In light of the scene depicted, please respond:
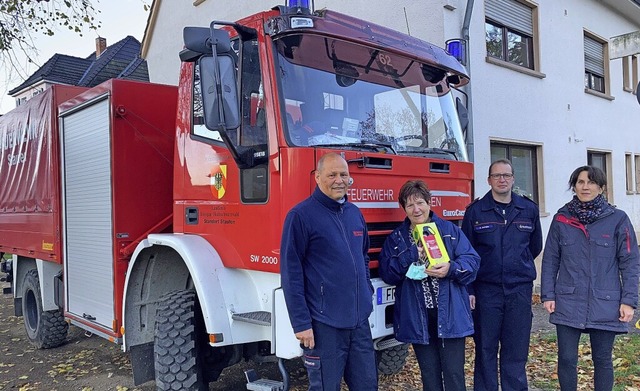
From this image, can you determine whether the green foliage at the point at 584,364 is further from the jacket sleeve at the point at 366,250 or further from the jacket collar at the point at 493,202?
the jacket sleeve at the point at 366,250

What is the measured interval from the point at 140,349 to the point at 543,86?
8938 millimetres

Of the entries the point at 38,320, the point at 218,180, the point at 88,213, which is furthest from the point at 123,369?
the point at 218,180

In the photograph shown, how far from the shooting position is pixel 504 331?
3.77 meters

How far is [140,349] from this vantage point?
4.25 metres

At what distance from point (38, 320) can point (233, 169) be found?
4237 mm

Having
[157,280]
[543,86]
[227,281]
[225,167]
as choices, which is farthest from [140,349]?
[543,86]

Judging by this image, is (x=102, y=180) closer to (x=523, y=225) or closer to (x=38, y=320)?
(x=38, y=320)

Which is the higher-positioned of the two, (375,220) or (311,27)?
(311,27)

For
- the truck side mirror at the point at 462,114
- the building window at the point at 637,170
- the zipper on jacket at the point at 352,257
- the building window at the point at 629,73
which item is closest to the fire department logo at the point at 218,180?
the zipper on jacket at the point at 352,257

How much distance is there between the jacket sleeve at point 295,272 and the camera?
2.89m

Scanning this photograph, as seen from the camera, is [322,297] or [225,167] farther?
[225,167]

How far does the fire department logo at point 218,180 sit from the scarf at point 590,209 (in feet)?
7.46

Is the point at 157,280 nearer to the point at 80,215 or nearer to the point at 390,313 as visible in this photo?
the point at 80,215

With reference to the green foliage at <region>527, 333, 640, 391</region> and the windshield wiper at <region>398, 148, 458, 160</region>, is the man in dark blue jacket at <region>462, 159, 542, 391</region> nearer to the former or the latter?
the windshield wiper at <region>398, 148, 458, 160</region>
